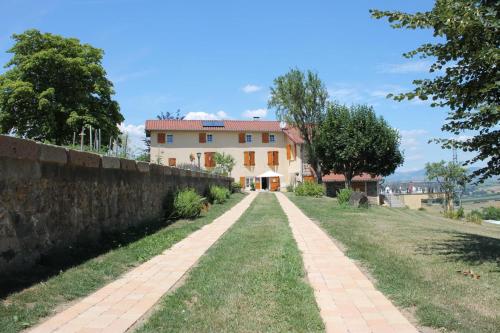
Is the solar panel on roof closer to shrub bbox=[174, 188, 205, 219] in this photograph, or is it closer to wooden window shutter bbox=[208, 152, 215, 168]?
wooden window shutter bbox=[208, 152, 215, 168]

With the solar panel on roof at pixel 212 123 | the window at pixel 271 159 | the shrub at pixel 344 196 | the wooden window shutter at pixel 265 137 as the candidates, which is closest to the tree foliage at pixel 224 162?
the solar panel on roof at pixel 212 123

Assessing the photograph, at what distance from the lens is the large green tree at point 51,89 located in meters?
35.2

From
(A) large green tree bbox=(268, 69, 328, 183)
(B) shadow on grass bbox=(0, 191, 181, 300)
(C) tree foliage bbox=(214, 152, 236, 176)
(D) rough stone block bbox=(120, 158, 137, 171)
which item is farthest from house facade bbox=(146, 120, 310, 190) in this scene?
(B) shadow on grass bbox=(0, 191, 181, 300)

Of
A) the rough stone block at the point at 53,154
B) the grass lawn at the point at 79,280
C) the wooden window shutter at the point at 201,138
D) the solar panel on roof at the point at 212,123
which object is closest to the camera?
the grass lawn at the point at 79,280

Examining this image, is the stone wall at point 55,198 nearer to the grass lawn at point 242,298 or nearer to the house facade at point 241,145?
the grass lawn at point 242,298

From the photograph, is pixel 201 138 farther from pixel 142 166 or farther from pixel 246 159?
pixel 142 166

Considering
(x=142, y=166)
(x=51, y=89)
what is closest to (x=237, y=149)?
(x=51, y=89)

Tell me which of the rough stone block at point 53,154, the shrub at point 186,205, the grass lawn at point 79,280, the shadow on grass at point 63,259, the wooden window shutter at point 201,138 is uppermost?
the wooden window shutter at point 201,138

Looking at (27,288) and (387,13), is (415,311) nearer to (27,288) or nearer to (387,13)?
(27,288)

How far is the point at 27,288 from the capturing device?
512 centimetres

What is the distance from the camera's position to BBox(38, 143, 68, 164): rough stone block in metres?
6.23

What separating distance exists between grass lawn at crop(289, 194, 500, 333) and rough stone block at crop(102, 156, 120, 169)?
4.55 meters

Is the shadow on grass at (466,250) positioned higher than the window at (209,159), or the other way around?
the window at (209,159)

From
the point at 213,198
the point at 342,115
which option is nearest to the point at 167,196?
the point at 213,198
